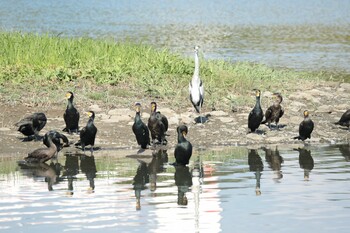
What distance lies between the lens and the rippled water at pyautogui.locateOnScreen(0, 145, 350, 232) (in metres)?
10.3

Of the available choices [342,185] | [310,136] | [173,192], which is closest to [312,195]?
[342,185]

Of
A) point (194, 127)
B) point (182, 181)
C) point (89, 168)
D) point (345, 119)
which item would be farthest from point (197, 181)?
point (345, 119)

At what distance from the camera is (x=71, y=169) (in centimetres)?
1427

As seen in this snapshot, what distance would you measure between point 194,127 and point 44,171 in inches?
165

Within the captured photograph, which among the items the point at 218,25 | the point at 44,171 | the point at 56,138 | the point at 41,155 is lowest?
the point at 44,171

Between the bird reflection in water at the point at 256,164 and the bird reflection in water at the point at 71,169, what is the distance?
2582 millimetres

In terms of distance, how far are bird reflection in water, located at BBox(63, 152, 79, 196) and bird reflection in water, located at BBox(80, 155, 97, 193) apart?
10cm

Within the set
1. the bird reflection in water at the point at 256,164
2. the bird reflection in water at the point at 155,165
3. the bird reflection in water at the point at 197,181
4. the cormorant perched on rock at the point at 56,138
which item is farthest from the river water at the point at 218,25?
the bird reflection in water at the point at 197,181

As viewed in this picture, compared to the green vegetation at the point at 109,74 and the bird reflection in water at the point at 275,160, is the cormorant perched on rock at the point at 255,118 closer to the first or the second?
the bird reflection in water at the point at 275,160

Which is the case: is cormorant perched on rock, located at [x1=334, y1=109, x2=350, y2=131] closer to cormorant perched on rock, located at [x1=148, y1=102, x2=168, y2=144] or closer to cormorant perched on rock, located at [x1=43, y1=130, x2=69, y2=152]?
cormorant perched on rock, located at [x1=148, y1=102, x2=168, y2=144]

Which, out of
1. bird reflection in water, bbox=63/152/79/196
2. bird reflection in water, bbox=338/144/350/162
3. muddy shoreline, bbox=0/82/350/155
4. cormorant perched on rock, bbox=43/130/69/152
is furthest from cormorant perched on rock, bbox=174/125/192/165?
bird reflection in water, bbox=338/144/350/162

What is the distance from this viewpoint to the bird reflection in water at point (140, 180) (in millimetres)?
11820

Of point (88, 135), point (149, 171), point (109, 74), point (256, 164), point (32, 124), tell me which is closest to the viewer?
point (149, 171)

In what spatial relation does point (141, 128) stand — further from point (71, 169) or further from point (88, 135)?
point (71, 169)
